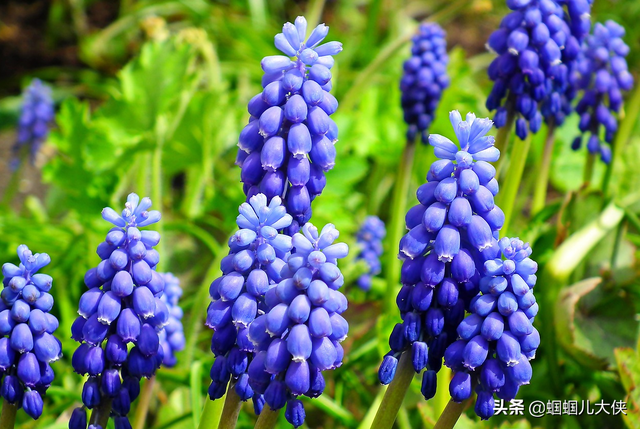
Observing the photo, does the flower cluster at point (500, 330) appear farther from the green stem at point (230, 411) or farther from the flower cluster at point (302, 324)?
the green stem at point (230, 411)

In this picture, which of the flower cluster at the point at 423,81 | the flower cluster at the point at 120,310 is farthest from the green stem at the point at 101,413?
the flower cluster at the point at 423,81

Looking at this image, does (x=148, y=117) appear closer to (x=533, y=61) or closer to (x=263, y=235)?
(x=533, y=61)

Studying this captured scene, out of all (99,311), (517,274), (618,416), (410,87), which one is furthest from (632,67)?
(99,311)

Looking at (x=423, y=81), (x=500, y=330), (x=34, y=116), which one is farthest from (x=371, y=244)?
(x=34, y=116)

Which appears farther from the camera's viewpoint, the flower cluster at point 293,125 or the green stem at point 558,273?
the green stem at point 558,273

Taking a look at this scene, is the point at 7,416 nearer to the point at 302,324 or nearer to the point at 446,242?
the point at 302,324

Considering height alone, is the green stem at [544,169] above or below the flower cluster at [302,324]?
above
